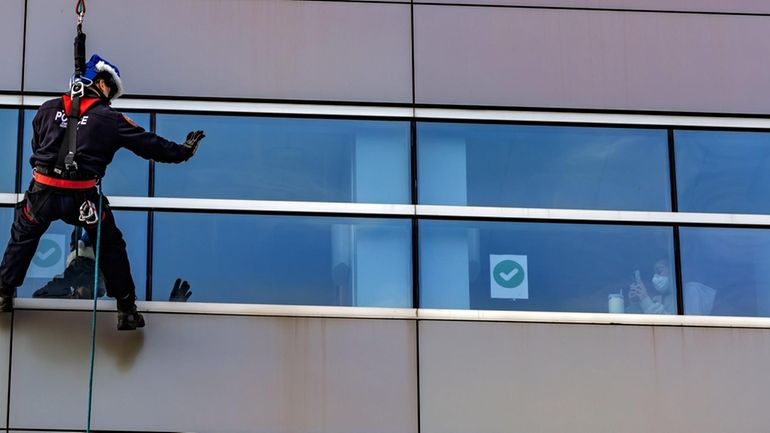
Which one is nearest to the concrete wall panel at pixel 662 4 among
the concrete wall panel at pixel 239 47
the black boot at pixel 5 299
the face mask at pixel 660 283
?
the concrete wall panel at pixel 239 47

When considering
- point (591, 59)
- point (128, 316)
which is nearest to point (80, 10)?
point (128, 316)

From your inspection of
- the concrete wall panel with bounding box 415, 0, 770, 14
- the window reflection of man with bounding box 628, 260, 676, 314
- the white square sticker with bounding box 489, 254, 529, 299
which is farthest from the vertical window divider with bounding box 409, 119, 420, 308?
the window reflection of man with bounding box 628, 260, 676, 314

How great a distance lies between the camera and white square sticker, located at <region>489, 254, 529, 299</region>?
8.75 metres

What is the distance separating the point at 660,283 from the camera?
29.2 feet

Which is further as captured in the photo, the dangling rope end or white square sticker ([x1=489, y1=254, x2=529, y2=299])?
white square sticker ([x1=489, y1=254, x2=529, y2=299])

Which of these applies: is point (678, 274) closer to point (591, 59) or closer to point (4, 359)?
point (591, 59)

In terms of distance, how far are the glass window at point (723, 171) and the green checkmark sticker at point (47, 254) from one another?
4522mm

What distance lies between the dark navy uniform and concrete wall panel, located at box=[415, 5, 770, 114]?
213cm

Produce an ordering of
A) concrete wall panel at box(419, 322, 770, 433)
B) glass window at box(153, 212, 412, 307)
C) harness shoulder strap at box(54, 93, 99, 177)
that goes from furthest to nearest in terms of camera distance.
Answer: glass window at box(153, 212, 412, 307) → concrete wall panel at box(419, 322, 770, 433) → harness shoulder strap at box(54, 93, 99, 177)

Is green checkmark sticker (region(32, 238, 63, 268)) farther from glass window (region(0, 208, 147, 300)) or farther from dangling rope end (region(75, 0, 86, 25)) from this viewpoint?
dangling rope end (region(75, 0, 86, 25))

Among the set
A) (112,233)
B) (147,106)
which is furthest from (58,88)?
(112,233)

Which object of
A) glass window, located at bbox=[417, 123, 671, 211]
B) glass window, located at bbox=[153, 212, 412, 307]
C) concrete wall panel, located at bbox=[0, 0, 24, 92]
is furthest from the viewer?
glass window, located at bbox=[417, 123, 671, 211]

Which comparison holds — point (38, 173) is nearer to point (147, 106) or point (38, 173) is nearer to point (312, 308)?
point (147, 106)

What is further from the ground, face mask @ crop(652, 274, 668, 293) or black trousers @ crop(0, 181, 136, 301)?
black trousers @ crop(0, 181, 136, 301)
